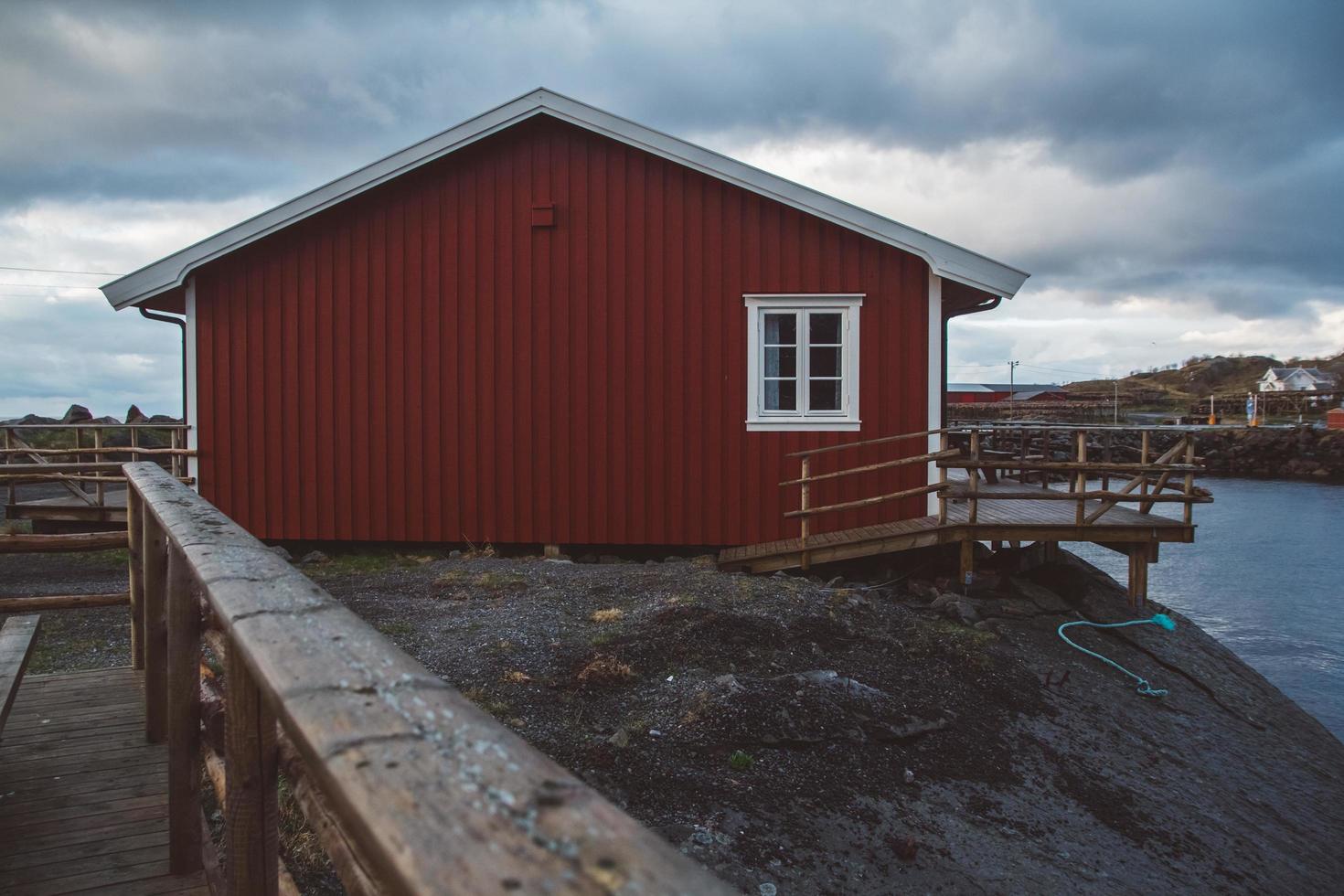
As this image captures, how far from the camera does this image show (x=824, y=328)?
9.28m

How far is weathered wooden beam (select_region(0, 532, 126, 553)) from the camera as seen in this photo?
3797 millimetres

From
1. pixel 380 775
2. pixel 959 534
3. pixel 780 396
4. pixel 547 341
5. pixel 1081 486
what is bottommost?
pixel 959 534

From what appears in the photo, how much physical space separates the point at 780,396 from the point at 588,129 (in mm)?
3433

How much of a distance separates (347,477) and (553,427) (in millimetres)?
2334

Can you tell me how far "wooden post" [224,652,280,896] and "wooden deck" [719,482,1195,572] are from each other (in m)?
7.26

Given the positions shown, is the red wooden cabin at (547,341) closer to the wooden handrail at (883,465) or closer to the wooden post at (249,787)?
the wooden handrail at (883,465)

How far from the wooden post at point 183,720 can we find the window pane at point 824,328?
25.1 ft

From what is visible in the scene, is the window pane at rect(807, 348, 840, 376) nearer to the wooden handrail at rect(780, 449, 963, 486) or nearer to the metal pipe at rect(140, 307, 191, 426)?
the wooden handrail at rect(780, 449, 963, 486)

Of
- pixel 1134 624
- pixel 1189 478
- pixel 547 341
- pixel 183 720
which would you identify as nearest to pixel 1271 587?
pixel 1134 624

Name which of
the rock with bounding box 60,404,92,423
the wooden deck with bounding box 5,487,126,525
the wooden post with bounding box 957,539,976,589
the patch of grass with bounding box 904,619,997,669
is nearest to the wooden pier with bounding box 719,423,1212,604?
the wooden post with bounding box 957,539,976,589

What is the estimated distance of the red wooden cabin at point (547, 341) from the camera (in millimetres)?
9188

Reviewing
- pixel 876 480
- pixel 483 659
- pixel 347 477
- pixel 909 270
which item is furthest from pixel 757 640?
pixel 347 477

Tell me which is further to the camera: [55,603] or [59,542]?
[59,542]

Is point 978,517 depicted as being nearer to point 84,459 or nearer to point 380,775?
point 380,775
